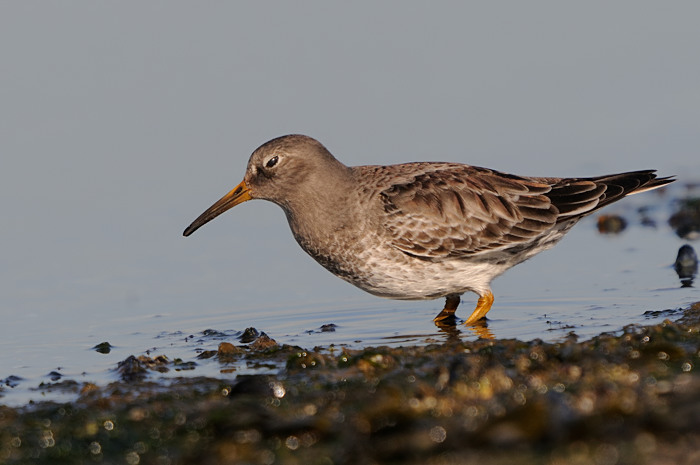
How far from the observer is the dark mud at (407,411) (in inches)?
213

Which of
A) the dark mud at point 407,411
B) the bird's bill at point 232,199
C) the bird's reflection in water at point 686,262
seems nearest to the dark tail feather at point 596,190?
the bird's reflection in water at point 686,262

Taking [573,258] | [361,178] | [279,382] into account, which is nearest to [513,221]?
[361,178]

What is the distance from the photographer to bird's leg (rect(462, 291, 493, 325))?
10.5 metres

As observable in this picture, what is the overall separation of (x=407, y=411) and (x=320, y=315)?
5376 mm

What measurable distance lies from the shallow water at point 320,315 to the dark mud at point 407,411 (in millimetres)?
940

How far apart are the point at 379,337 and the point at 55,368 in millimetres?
3016

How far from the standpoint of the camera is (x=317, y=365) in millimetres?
8375

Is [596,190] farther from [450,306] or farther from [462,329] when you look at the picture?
[462,329]

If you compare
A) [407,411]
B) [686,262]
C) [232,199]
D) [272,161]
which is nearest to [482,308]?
[272,161]

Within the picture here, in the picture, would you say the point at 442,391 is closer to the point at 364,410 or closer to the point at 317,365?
the point at 364,410

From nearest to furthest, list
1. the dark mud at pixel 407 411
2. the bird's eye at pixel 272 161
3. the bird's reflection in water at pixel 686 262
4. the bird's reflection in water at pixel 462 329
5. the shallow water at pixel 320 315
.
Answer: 1. the dark mud at pixel 407 411
2. the shallow water at pixel 320 315
3. the bird's reflection in water at pixel 462 329
4. the bird's eye at pixel 272 161
5. the bird's reflection in water at pixel 686 262

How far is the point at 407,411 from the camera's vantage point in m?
5.98

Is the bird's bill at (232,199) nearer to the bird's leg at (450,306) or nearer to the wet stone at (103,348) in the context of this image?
the wet stone at (103,348)

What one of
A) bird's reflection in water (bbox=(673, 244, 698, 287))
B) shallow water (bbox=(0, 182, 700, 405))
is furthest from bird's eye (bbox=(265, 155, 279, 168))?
bird's reflection in water (bbox=(673, 244, 698, 287))
